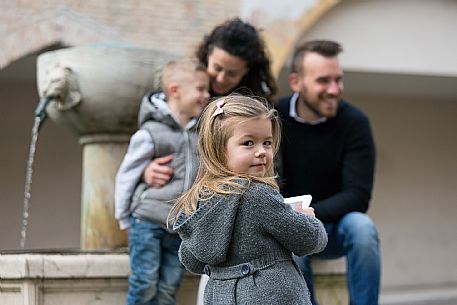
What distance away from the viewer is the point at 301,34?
30.9 ft

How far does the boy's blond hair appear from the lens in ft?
11.8

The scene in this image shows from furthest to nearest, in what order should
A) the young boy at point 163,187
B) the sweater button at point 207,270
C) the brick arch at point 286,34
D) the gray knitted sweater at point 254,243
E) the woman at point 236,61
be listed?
the brick arch at point 286,34 < the woman at point 236,61 < the young boy at point 163,187 < the sweater button at point 207,270 < the gray knitted sweater at point 254,243

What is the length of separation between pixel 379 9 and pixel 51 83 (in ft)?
20.0

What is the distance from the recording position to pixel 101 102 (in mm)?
4359

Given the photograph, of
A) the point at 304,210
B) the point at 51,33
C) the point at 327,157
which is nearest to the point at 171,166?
the point at 327,157

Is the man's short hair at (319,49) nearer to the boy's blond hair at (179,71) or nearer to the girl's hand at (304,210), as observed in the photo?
the boy's blond hair at (179,71)

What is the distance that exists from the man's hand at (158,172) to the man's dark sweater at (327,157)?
0.51 m

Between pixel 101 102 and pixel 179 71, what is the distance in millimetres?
850

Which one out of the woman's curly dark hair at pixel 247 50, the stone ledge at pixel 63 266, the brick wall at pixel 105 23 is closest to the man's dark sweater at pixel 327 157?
the woman's curly dark hair at pixel 247 50

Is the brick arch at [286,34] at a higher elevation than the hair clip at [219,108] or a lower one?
lower

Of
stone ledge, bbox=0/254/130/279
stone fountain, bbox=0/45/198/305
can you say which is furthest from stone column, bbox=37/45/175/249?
stone ledge, bbox=0/254/130/279

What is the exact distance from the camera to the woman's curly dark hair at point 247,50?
12.5 ft

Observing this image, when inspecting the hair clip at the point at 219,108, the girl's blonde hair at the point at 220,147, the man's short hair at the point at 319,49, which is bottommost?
the girl's blonde hair at the point at 220,147

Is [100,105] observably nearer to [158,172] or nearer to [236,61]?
[236,61]
